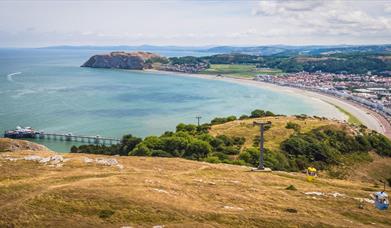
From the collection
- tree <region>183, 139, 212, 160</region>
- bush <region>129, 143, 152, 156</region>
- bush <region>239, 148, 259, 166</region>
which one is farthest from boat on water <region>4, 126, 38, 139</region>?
bush <region>239, 148, 259, 166</region>

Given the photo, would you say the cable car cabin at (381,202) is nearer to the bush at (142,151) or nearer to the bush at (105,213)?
the bush at (105,213)

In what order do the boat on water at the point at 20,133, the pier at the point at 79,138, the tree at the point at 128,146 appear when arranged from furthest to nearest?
the boat on water at the point at 20,133 < the pier at the point at 79,138 < the tree at the point at 128,146

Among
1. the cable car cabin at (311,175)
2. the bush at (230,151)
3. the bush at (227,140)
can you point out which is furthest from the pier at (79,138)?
the cable car cabin at (311,175)

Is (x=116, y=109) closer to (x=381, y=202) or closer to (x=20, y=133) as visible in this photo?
(x=20, y=133)

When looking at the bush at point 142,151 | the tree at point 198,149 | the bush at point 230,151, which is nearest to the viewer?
the bush at point 142,151

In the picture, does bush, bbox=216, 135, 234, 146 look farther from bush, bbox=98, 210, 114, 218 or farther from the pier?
bush, bbox=98, 210, 114, 218

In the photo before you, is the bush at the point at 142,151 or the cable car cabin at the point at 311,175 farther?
the bush at the point at 142,151

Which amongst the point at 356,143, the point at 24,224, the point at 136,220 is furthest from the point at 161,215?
the point at 356,143

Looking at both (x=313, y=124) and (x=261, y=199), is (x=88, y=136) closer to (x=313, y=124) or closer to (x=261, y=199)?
(x=313, y=124)
